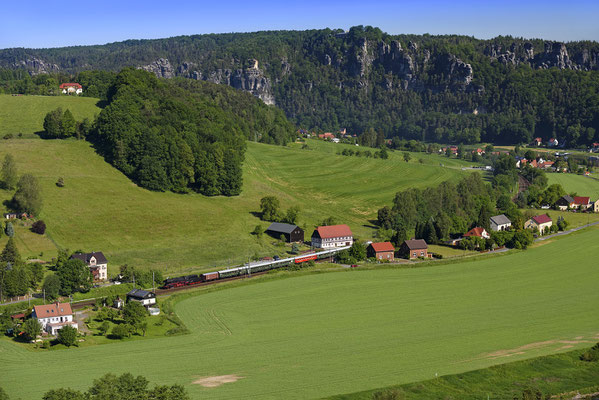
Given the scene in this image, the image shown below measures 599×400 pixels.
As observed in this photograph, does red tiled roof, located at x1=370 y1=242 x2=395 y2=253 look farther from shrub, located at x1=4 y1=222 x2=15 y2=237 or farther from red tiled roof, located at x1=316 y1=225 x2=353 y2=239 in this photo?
shrub, located at x1=4 y1=222 x2=15 y2=237

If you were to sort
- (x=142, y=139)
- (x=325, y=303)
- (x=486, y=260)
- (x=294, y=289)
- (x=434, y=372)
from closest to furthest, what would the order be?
(x=434, y=372), (x=325, y=303), (x=294, y=289), (x=486, y=260), (x=142, y=139)

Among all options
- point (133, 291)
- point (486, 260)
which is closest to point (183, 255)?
point (133, 291)

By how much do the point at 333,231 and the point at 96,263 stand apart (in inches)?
1445

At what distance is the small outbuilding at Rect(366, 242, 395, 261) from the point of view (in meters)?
95.1

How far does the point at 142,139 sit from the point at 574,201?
8567cm

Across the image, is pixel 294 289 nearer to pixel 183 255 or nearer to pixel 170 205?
pixel 183 255

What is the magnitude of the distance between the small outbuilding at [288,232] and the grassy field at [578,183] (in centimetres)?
6880

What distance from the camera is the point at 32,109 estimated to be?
16125cm

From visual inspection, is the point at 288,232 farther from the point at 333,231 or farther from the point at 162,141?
the point at 162,141

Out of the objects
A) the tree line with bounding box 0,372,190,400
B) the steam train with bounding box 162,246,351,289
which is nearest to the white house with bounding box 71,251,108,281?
the steam train with bounding box 162,246,351,289

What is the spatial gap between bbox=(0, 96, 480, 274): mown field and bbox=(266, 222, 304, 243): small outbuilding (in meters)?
2.23

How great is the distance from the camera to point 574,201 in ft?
446

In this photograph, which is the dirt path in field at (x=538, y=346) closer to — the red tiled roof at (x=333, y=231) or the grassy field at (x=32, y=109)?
the red tiled roof at (x=333, y=231)

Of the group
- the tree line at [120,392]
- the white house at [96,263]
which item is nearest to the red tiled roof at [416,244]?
the white house at [96,263]
